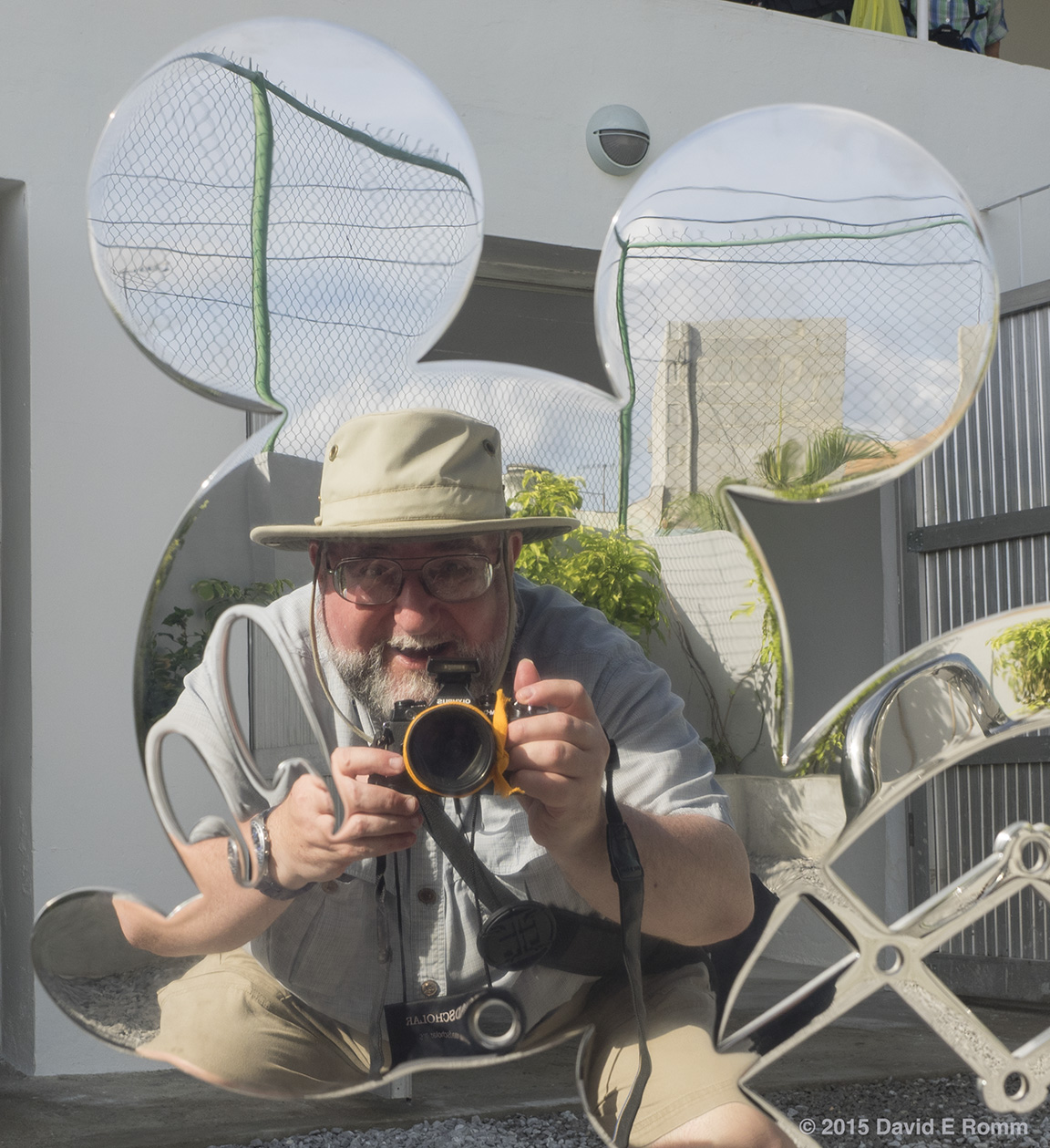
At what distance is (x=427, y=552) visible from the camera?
1.25m

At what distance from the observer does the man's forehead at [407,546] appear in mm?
1248

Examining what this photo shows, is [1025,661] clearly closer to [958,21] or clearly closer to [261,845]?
[261,845]

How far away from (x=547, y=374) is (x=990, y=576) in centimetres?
141

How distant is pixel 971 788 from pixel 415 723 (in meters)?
1.32

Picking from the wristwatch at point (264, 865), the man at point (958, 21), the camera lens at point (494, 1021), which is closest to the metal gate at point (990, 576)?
the camera lens at point (494, 1021)

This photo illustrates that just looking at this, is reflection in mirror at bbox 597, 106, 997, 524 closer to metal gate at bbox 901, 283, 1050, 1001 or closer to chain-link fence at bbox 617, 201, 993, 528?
chain-link fence at bbox 617, 201, 993, 528

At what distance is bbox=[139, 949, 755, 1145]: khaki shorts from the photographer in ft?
4.50

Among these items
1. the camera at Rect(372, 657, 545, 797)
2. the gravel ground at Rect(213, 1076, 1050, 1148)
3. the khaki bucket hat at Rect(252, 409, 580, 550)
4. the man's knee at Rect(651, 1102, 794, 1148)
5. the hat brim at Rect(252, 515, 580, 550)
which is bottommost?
the gravel ground at Rect(213, 1076, 1050, 1148)

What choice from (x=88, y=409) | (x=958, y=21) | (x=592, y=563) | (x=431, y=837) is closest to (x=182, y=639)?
(x=431, y=837)

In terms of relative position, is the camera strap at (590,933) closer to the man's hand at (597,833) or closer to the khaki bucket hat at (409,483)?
the man's hand at (597,833)

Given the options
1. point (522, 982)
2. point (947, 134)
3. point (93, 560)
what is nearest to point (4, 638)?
point (93, 560)

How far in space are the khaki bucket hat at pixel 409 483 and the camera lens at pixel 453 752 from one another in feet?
0.66

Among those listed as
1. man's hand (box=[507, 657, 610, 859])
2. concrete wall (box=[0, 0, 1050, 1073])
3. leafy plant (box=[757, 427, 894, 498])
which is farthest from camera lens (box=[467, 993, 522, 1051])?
concrete wall (box=[0, 0, 1050, 1073])

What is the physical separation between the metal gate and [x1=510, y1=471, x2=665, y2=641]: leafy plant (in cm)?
42
